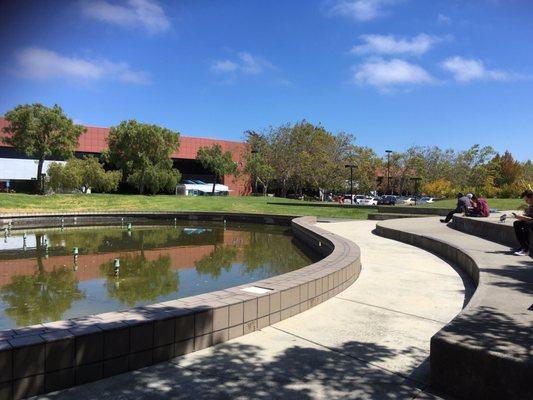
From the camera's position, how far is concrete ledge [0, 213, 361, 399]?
3.36 m

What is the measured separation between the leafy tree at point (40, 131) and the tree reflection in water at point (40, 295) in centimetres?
3420

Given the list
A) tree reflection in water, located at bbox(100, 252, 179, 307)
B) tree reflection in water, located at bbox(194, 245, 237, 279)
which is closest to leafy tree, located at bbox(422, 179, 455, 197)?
tree reflection in water, located at bbox(194, 245, 237, 279)

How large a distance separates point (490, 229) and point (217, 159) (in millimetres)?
47047

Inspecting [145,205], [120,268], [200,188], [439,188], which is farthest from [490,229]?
→ [200,188]

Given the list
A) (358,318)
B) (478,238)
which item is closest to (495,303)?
(358,318)

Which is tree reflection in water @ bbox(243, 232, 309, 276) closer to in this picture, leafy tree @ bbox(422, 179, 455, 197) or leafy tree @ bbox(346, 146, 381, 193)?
leafy tree @ bbox(346, 146, 381, 193)

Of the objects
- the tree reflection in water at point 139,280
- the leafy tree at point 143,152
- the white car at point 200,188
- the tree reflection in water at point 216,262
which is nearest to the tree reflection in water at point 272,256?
the tree reflection in water at point 216,262

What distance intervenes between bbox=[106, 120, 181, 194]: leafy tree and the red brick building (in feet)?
23.2

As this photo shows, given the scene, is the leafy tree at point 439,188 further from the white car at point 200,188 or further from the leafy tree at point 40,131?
the leafy tree at point 40,131

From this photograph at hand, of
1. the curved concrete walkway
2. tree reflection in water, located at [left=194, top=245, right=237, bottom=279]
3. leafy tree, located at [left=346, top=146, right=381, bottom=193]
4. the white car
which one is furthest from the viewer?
the white car

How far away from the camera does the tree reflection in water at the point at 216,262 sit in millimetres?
10531

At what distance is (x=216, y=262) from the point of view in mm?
11898

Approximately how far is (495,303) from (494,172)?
56.6m

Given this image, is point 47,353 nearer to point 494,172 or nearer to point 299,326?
point 299,326
